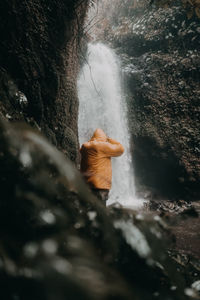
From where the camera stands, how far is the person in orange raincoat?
3354 millimetres

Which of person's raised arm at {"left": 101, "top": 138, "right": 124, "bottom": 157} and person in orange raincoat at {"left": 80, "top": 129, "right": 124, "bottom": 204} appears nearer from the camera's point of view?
person in orange raincoat at {"left": 80, "top": 129, "right": 124, "bottom": 204}

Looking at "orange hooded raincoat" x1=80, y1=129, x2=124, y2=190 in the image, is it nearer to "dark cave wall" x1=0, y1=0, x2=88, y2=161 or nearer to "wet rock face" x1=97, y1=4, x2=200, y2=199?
"dark cave wall" x1=0, y1=0, x2=88, y2=161

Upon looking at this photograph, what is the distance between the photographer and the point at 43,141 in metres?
0.80

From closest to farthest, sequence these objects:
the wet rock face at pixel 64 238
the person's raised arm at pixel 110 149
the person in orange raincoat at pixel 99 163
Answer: the wet rock face at pixel 64 238
the person in orange raincoat at pixel 99 163
the person's raised arm at pixel 110 149

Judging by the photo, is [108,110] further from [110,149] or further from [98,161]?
[98,161]

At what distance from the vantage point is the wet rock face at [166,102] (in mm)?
10930

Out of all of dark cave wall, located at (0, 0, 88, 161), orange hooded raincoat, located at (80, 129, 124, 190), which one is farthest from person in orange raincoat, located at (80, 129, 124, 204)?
dark cave wall, located at (0, 0, 88, 161)

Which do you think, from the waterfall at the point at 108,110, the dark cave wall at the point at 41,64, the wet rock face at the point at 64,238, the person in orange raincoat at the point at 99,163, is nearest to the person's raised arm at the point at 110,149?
the person in orange raincoat at the point at 99,163

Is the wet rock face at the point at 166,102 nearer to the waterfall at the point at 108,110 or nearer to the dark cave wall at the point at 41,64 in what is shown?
the waterfall at the point at 108,110

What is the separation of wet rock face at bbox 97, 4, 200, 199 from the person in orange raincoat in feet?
25.3

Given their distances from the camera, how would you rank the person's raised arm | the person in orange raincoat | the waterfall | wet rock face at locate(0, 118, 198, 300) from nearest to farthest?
wet rock face at locate(0, 118, 198, 300), the person in orange raincoat, the person's raised arm, the waterfall

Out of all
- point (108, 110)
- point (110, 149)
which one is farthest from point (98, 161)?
point (108, 110)

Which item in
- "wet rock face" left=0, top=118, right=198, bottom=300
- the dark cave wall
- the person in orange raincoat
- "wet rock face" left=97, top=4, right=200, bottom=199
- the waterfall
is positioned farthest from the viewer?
the waterfall

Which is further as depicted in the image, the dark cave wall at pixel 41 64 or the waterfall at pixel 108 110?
the waterfall at pixel 108 110
